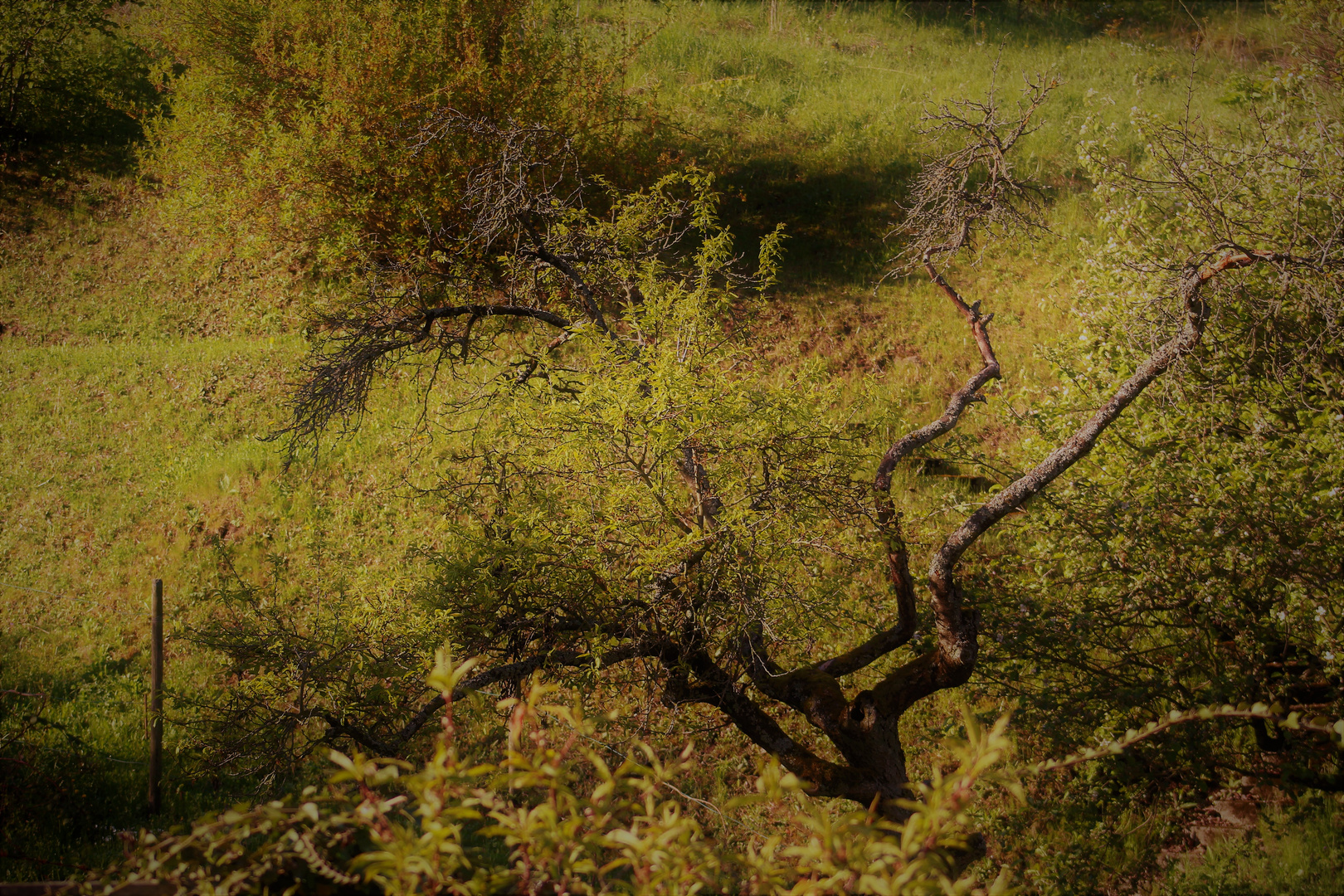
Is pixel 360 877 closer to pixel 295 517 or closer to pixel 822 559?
pixel 822 559

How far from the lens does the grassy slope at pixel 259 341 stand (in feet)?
29.2

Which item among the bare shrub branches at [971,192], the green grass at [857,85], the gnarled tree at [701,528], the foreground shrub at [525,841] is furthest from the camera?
the green grass at [857,85]

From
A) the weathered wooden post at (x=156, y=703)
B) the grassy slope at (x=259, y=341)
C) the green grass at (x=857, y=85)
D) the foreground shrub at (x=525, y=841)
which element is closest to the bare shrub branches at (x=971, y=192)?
the grassy slope at (x=259, y=341)

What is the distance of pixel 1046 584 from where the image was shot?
695 cm

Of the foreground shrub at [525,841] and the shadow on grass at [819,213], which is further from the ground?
the shadow on grass at [819,213]

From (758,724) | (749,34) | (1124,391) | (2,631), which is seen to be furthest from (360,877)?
(749,34)

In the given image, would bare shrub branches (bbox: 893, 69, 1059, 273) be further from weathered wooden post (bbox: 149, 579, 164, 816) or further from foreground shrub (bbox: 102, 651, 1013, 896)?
weathered wooden post (bbox: 149, 579, 164, 816)

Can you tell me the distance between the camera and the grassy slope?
8.91 meters

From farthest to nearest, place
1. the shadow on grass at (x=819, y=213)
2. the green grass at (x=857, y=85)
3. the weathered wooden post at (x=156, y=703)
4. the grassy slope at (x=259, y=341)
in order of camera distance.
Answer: the green grass at (x=857, y=85) < the shadow on grass at (x=819, y=213) < the grassy slope at (x=259, y=341) < the weathered wooden post at (x=156, y=703)

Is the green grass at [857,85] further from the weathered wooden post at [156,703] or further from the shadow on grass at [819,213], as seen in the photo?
the weathered wooden post at [156,703]

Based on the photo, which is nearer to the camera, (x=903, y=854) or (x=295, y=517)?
(x=903, y=854)

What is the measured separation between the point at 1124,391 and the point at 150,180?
62.9 ft

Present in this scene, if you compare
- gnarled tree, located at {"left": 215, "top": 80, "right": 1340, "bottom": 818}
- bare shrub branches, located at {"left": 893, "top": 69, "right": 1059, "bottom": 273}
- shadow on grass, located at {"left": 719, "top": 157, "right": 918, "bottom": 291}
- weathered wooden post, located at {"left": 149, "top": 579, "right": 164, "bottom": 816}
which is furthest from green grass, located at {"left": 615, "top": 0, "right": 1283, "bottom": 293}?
weathered wooden post, located at {"left": 149, "top": 579, "right": 164, "bottom": 816}

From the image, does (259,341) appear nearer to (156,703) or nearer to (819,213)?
(156,703)
